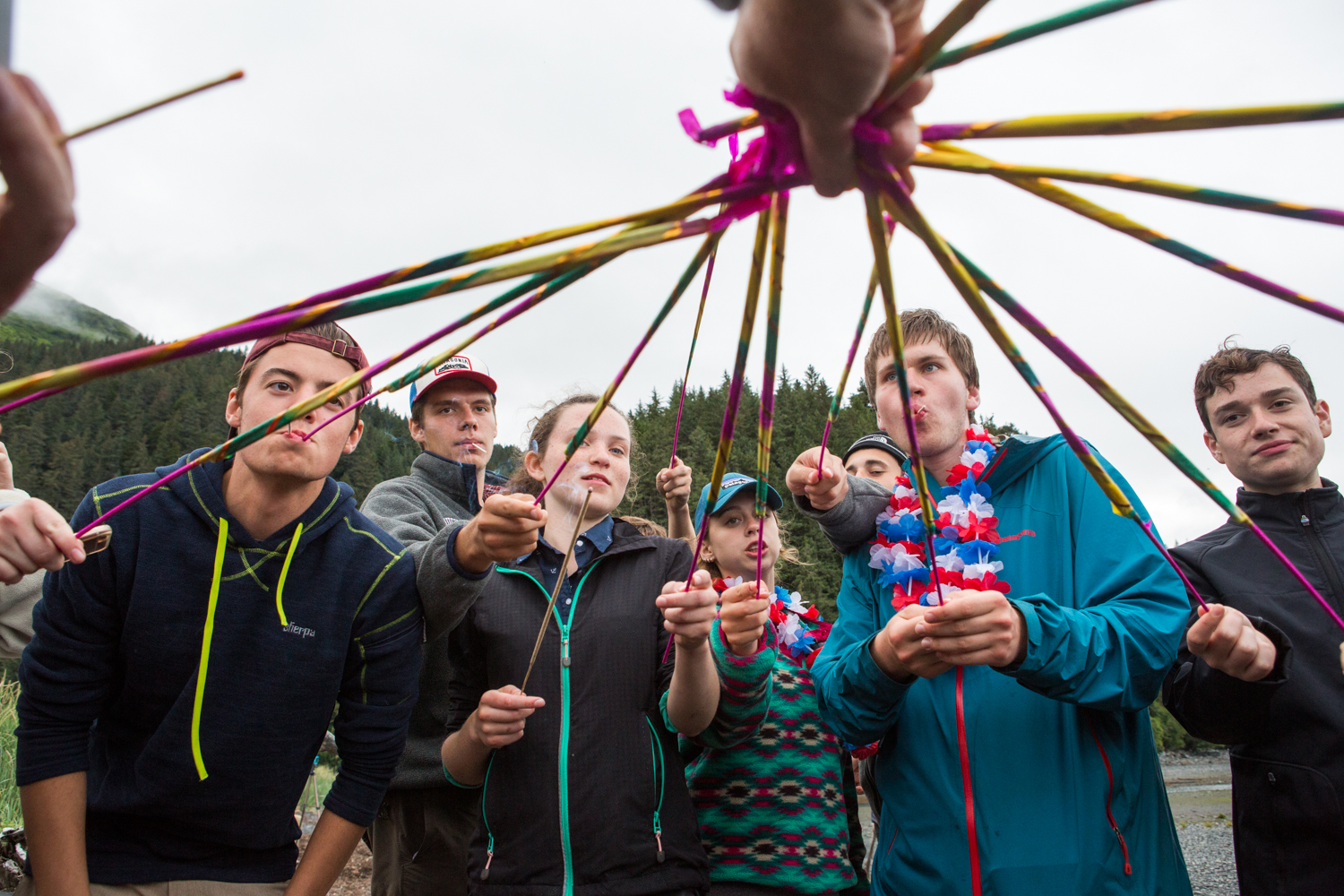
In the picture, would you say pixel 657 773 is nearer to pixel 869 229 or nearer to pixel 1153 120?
pixel 869 229

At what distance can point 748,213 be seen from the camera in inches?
Result: 31.1

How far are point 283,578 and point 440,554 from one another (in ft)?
1.32

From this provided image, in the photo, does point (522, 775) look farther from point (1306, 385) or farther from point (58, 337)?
point (58, 337)

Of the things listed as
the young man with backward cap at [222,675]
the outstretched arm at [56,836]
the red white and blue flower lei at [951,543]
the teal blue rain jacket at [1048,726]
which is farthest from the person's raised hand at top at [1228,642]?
the outstretched arm at [56,836]

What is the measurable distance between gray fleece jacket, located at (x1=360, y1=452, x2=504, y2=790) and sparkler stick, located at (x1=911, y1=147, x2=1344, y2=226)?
1623 millimetres

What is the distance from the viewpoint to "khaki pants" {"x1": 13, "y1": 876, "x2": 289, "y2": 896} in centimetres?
177

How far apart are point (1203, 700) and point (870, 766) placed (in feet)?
3.66

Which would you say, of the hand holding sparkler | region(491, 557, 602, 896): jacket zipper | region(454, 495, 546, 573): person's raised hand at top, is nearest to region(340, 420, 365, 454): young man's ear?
region(454, 495, 546, 573): person's raised hand at top

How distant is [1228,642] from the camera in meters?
1.47

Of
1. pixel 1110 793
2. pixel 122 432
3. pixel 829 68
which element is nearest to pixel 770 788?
pixel 1110 793

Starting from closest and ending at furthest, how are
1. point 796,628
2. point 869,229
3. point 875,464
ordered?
point 869,229
point 796,628
point 875,464

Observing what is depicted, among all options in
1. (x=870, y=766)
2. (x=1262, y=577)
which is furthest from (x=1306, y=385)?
(x=870, y=766)

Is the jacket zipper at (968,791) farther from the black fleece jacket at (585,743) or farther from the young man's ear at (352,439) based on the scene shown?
the young man's ear at (352,439)

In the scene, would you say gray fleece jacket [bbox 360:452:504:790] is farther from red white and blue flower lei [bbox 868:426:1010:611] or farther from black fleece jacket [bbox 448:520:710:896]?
red white and blue flower lei [bbox 868:426:1010:611]
